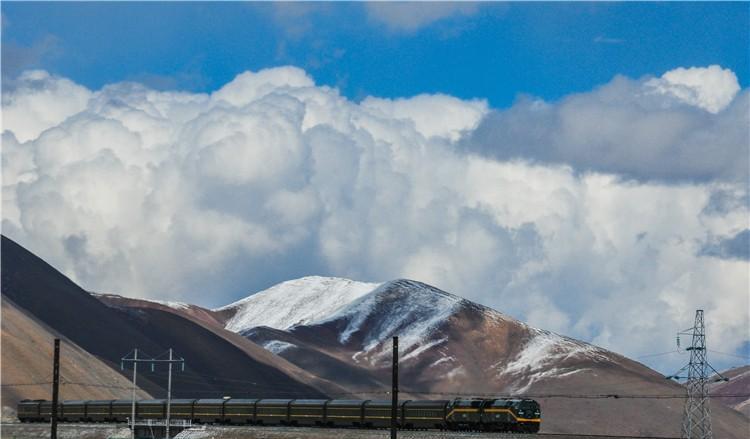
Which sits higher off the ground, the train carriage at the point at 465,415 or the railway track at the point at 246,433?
the train carriage at the point at 465,415

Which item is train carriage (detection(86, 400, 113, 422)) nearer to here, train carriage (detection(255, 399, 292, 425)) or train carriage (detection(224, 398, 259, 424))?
train carriage (detection(224, 398, 259, 424))

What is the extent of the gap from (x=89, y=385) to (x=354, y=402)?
9370 cm

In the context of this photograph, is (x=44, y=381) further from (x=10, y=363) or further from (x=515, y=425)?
(x=515, y=425)

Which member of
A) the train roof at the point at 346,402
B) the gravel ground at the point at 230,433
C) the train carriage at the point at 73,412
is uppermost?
the train roof at the point at 346,402

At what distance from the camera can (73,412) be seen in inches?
5433

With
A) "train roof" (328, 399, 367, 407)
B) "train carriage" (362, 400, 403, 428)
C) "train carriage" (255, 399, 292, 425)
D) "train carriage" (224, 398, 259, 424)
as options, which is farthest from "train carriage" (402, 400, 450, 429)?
"train carriage" (224, 398, 259, 424)

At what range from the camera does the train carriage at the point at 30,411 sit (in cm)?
13975

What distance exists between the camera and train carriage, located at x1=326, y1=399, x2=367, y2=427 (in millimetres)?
113938

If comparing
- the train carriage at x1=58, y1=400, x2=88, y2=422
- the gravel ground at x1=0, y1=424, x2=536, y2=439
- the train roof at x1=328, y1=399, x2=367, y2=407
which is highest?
the train roof at x1=328, y1=399, x2=367, y2=407

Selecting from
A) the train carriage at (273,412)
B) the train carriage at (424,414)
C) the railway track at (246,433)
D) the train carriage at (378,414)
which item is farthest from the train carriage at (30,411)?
the train carriage at (424,414)

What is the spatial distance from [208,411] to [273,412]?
339 inches

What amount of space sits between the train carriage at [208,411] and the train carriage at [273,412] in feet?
16.5

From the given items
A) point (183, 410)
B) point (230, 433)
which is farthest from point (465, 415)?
point (183, 410)

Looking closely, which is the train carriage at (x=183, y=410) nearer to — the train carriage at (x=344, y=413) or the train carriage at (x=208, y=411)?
the train carriage at (x=208, y=411)
